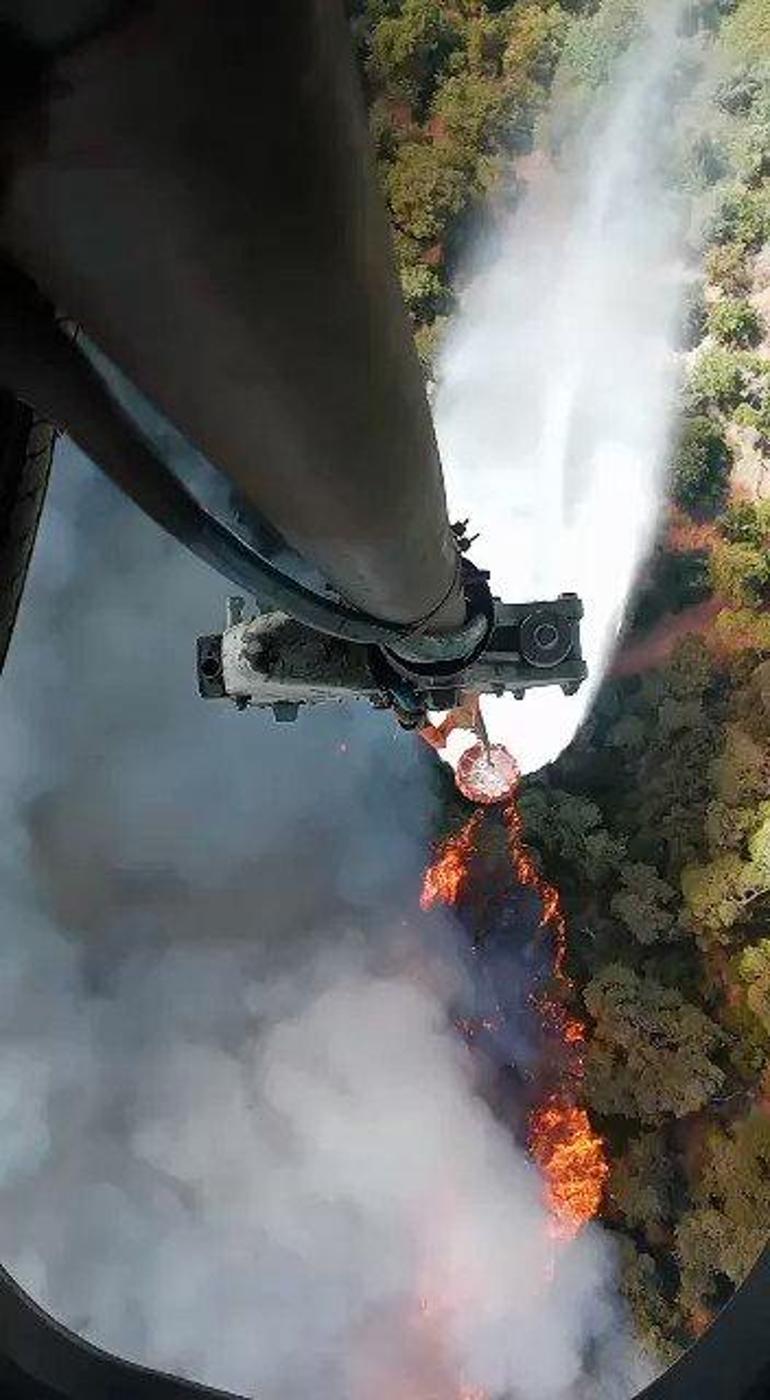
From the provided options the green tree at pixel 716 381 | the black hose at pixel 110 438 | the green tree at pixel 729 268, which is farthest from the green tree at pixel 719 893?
the black hose at pixel 110 438

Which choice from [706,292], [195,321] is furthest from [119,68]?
[706,292]

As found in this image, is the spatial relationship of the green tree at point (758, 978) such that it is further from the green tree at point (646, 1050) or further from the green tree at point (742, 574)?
the green tree at point (742, 574)

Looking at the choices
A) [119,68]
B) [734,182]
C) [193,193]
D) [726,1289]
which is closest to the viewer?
[119,68]

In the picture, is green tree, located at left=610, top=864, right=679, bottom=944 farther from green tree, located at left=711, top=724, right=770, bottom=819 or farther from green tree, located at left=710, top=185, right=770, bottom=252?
green tree, located at left=710, top=185, right=770, bottom=252

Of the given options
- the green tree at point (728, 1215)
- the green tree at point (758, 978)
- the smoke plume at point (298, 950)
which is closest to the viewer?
the green tree at point (728, 1215)

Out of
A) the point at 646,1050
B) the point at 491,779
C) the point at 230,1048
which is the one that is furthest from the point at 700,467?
the point at 230,1048

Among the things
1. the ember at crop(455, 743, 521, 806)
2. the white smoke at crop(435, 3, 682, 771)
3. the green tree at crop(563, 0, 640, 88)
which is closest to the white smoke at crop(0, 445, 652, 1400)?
the ember at crop(455, 743, 521, 806)

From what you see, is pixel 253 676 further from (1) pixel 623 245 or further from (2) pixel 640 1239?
(1) pixel 623 245
